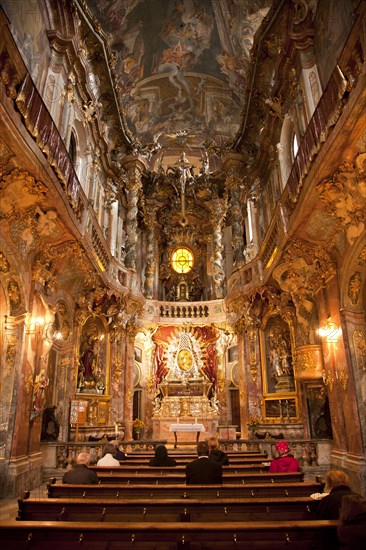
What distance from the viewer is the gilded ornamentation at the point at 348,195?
820cm

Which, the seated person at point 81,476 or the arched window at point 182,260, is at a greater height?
the arched window at point 182,260

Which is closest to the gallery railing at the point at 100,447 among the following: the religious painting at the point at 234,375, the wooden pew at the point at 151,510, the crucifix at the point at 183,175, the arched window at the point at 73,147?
the wooden pew at the point at 151,510

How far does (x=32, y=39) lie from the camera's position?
10742 mm

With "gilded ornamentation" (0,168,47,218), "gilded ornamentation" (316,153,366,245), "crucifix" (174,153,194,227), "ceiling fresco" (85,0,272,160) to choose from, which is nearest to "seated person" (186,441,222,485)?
"gilded ornamentation" (316,153,366,245)

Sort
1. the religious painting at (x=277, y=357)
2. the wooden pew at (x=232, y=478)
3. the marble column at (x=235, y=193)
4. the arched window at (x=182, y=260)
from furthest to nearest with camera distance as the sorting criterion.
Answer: the arched window at (x=182, y=260), the marble column at (x=235, y=193), the religious painting at (x=277, y=357), the wooden pew at (x=232, y=478)

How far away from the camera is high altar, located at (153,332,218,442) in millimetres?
18812

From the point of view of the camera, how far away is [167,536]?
3.67 m

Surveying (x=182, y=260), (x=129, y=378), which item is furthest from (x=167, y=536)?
(x=182, y=260)

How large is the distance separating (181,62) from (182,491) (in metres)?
19.4

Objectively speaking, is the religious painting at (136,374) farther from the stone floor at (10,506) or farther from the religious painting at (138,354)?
the stone floor at (10,506)

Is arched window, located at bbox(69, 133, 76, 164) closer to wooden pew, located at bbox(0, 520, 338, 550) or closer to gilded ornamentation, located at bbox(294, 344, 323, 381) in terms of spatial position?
gilded ornamentation, located at bbox(294, 344, 323, 381)

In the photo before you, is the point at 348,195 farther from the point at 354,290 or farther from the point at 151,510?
the point at 151,510

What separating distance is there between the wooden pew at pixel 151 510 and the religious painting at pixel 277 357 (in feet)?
35.5

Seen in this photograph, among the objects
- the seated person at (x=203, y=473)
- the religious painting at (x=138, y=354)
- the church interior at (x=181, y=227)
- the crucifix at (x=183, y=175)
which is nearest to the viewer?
the seated person at (x=203, y=473)
